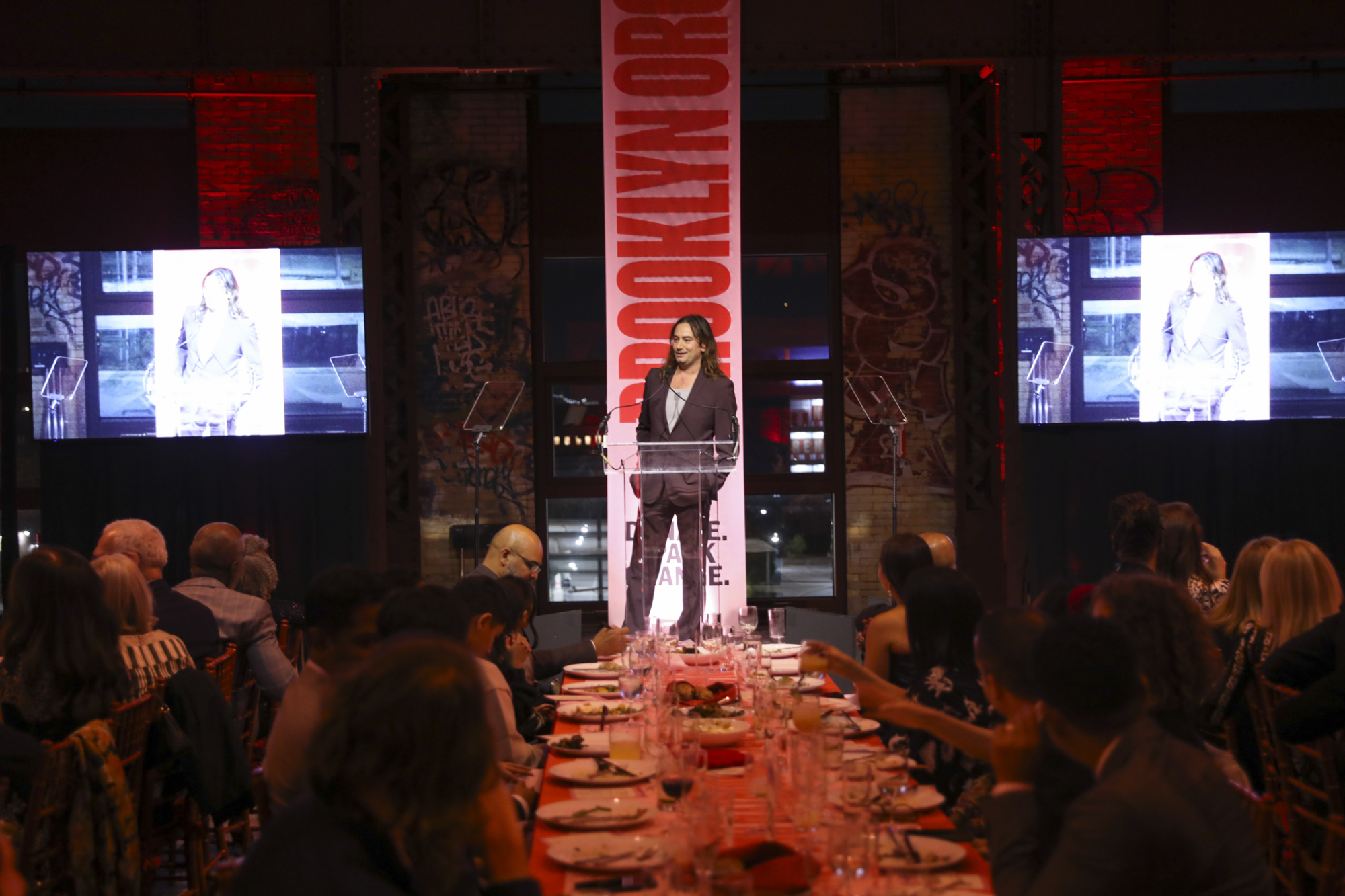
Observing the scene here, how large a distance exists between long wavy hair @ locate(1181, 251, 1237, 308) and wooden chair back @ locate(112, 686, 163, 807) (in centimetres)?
733

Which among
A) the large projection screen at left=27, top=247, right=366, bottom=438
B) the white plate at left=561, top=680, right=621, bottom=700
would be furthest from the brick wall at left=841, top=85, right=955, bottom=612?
the white plate at left=561, top=680, right=621, bottom=700

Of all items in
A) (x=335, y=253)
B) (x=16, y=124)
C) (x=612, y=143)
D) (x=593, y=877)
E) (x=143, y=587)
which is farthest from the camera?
(x=16, y=124)

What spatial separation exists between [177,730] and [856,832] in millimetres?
2281

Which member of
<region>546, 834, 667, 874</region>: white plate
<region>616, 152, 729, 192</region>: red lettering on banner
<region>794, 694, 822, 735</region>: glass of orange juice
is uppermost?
<region>616, 152, 729, 192</region>: red lettering on banner

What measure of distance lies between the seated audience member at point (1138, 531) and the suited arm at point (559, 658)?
206 centimetres

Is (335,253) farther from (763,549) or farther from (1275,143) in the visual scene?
(1275,143)

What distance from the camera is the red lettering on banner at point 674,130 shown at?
24.6ft

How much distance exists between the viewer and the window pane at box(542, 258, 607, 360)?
30.8 feet

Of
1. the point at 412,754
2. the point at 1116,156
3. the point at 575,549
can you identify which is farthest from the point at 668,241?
the point at 412,754

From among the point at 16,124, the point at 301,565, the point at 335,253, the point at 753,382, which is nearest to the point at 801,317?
the point at 753,382

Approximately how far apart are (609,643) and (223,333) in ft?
15.8

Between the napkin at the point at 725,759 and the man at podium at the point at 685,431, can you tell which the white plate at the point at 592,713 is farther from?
the man at podium at the point at 685,431

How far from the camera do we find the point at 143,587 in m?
3.80

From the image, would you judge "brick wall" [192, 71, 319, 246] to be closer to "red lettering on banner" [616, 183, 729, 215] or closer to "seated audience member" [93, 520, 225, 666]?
"red lettering on banner" [616, 183, 729, 215]
